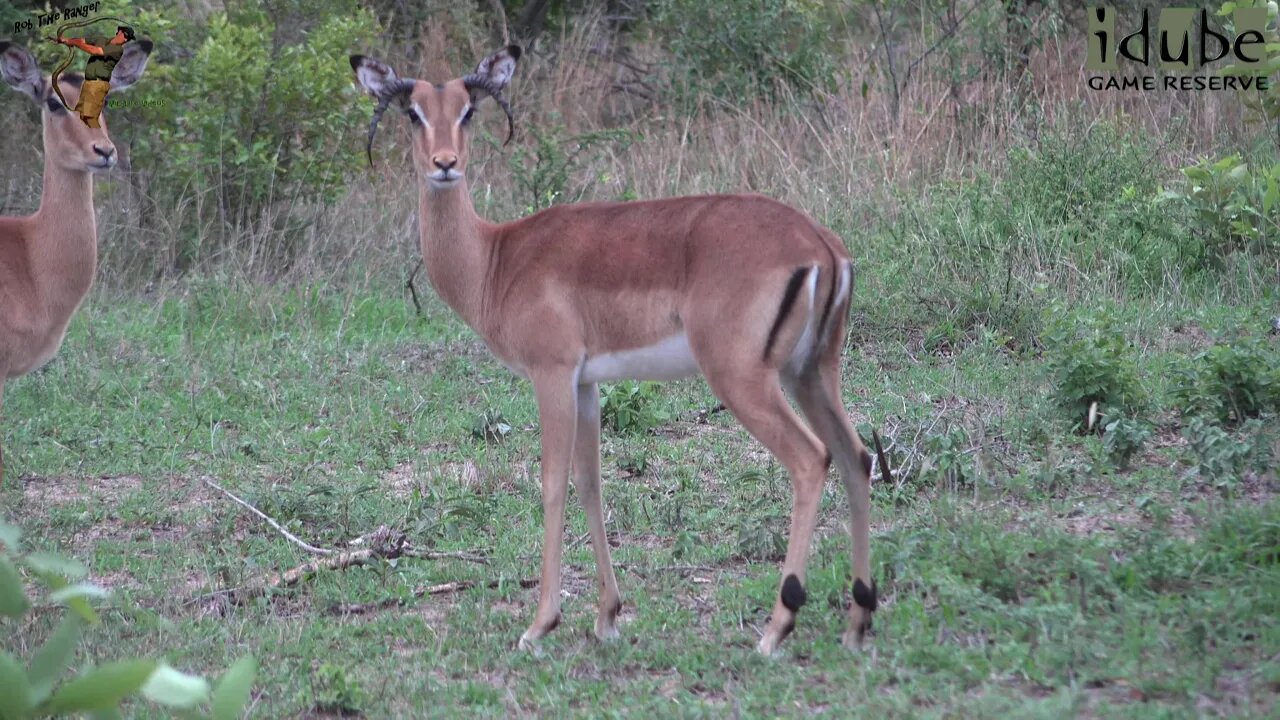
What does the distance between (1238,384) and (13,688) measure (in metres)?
4.46

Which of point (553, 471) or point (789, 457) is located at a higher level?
point (789, 457)

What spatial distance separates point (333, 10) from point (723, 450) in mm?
5502

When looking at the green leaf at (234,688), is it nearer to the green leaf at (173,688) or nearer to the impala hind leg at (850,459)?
the green leaf at (173,688)

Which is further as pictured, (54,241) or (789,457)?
(54,241)

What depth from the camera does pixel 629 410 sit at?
6.22 m

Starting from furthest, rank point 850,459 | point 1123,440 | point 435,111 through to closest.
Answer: point 1123,440 < point 435,111 < point 850,459

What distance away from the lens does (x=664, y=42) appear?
12.2 metres

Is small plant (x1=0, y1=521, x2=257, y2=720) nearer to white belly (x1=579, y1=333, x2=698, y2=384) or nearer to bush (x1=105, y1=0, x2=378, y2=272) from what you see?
white belly (x1=579, y1=333, x2=698, y2=384)

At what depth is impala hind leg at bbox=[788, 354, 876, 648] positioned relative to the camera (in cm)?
371

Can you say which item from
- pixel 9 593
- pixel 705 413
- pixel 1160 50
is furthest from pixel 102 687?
pixel 1160 50

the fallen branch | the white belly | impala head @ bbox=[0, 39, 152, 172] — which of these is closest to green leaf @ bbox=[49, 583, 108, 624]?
the white belly

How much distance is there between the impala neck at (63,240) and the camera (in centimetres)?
538

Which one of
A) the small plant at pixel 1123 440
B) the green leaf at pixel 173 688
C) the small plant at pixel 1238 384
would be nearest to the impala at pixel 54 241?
the small plant at pixel 1123 440

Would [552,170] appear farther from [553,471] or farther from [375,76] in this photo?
[553,471]
